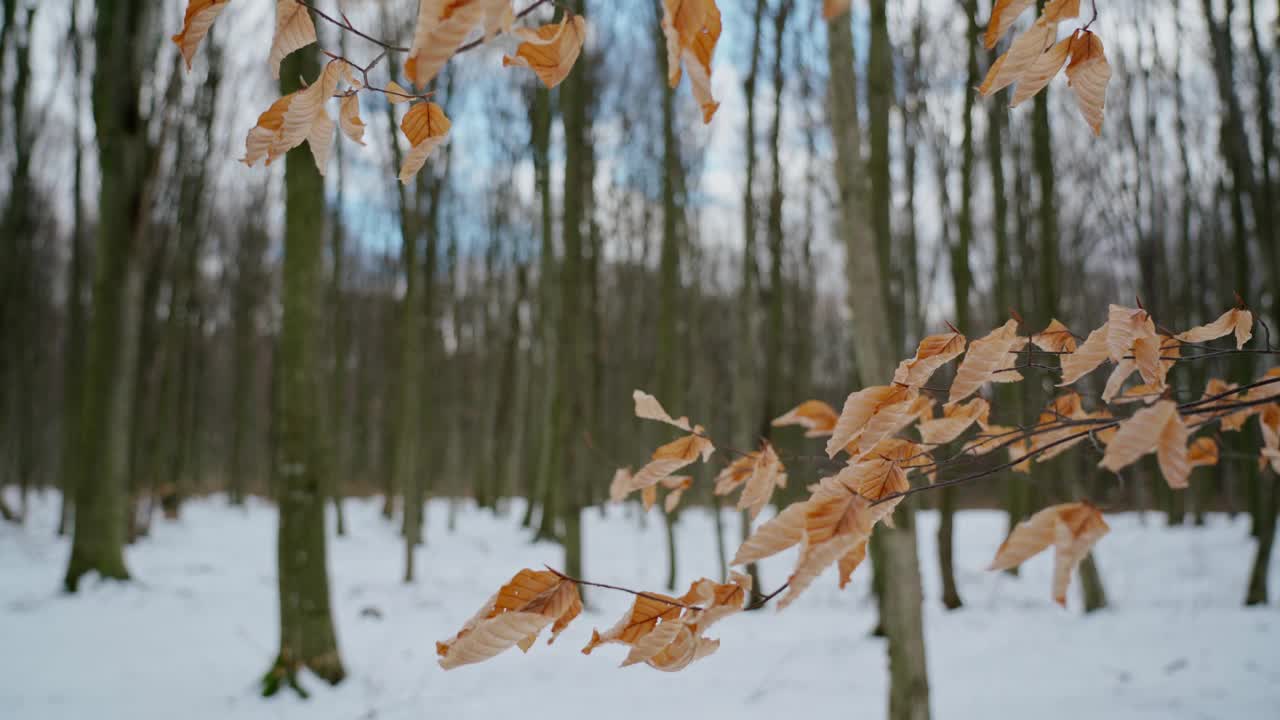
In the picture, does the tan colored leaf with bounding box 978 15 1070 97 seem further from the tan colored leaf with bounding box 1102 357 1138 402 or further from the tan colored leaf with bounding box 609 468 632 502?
the tan colored leaf with bounding box 609 468 632 502

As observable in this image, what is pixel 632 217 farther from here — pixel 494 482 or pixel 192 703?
pixel 192 703

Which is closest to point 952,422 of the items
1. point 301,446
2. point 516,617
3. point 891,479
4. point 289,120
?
point 891,479

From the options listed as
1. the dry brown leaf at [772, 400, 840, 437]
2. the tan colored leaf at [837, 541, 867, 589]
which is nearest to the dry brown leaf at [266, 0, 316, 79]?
the tan colored leaf at [837, 541, 867, 589]

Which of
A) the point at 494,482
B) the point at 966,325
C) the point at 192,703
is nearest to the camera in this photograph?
the point at 192,703

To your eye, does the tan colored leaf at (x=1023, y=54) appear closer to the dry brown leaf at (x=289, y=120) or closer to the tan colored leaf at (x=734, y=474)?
the dry brown leaf at (x=289, y=120)

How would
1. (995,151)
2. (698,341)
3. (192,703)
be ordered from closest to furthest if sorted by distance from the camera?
1. (192,703)
2. (995,151)
3. (698,341)

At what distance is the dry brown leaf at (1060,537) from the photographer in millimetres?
698

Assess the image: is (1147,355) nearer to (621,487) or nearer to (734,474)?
(734,474)

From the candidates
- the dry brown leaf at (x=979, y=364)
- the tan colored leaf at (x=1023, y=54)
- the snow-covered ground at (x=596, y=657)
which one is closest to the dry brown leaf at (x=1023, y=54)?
the tan colored leaf at (x=1023, y=54)

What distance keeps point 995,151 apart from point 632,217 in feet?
33.9

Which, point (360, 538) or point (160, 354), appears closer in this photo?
point (160, 354)

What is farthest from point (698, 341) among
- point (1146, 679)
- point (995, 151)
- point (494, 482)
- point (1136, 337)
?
point (1136, 337)

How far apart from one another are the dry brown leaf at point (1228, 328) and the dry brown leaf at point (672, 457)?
710mm

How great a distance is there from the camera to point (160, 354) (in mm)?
9961
